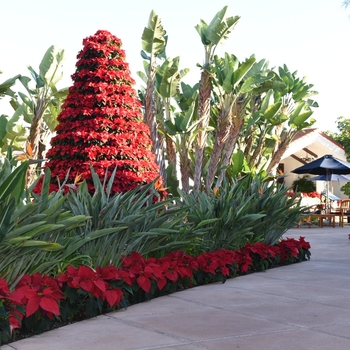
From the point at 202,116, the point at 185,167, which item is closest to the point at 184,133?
the point at 202,116

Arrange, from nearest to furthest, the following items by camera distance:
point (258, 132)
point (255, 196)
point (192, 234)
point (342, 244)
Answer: point (192, 234), point (255, 196), point (342, 244), point (258, 132)

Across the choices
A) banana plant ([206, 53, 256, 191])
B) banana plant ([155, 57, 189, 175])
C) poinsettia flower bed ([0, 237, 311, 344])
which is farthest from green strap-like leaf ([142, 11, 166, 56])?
poinsettia flower bed ([0, 237, 311, 344])

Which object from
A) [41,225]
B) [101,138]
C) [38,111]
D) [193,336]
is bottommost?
[193,336]

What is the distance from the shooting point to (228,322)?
193 inches

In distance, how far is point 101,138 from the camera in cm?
882

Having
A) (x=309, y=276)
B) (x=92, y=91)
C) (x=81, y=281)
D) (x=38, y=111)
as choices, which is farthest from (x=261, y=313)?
(x=38, y=111)

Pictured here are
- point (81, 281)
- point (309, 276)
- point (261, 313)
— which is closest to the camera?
point (81, 281)

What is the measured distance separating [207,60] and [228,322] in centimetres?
1264

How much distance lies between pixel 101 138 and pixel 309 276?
343 centimetres

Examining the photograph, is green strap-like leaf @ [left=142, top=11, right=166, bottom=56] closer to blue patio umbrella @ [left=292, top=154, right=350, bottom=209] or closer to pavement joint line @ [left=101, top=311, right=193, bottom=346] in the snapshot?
blue patio umbrella @ [left=292, top=154, right=350, bottom=209]

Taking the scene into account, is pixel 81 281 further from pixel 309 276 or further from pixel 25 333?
pixel 309 276

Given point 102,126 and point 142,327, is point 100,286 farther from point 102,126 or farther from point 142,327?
point 102,126

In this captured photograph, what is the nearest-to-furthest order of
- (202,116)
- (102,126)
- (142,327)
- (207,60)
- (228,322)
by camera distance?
(142,327) < (228,322) < (102,126) < (202,116) < (207,60)

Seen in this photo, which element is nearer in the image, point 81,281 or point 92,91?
point 81,281
